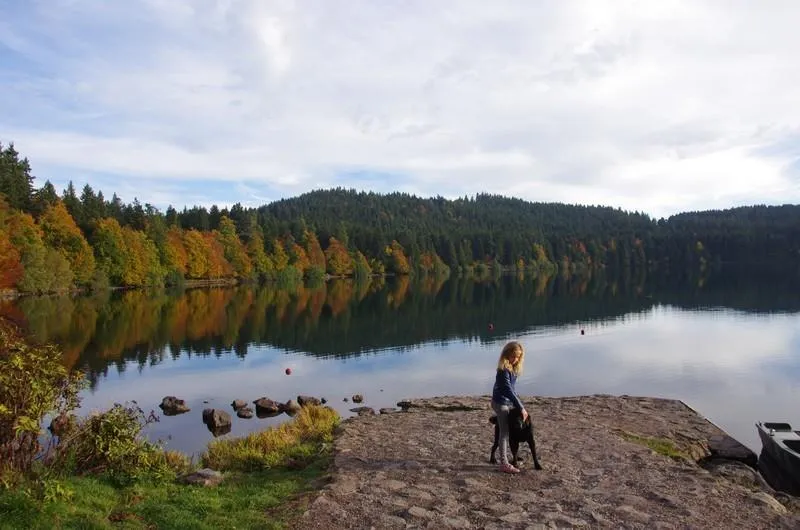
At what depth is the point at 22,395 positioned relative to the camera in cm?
977

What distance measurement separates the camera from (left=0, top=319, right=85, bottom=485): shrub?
9.58 meters

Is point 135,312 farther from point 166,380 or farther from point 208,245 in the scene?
point 208,245

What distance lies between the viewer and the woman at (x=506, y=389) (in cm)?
1177

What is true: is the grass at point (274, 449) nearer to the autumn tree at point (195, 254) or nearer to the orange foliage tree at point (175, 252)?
the orange foliage tree at point (175, 252)

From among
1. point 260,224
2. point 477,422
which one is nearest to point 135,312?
point 477,422

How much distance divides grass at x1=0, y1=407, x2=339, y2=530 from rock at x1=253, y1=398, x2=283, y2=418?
12158 mm

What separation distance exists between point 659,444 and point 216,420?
16382 millimetres

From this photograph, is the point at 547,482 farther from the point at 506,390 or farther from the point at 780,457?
the point at 780,457

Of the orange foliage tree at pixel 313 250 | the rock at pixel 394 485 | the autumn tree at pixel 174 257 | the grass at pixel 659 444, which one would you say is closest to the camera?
the rock at pixel 394 485

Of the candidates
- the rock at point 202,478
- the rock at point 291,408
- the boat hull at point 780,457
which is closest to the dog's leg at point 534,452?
the rock at point 202,478

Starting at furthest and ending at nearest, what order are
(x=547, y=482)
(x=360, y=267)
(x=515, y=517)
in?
(x=360, y=267), (x=547, y=482), (x=515, y=517)

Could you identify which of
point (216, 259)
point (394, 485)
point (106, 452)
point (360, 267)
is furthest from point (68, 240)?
point (394, 485)

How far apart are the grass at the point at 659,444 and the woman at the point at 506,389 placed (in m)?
5.90

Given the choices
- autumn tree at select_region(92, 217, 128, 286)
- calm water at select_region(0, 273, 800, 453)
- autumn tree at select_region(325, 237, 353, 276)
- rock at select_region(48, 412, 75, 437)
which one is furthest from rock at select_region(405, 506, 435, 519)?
autumn tree at select_region(325, 237, 353, 276)
